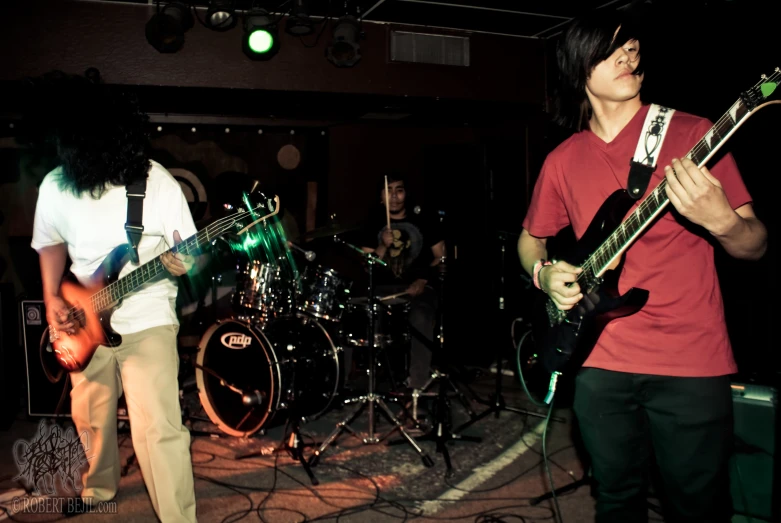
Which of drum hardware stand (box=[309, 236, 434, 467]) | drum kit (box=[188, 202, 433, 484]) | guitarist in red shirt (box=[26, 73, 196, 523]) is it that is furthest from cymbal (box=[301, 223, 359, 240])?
guitarist in red shirt (box=[26, 73, 196, 523])

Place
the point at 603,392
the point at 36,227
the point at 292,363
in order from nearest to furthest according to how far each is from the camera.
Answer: the point at 603,392, the point at 36,227, the point at 292,363

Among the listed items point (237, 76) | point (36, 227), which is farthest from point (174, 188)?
point (237, 76)

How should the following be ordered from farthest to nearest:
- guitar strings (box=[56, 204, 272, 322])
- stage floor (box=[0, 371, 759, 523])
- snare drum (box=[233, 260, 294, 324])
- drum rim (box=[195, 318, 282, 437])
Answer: snare drum (box=[233, 260, 294, 324])
drum rim (box=[195, 318, 282, 437])
stage floor (box=[0, 371, 759, 523])
guitar strings (box=[56, 204, 272, 322])

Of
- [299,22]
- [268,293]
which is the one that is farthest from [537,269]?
[299,22]

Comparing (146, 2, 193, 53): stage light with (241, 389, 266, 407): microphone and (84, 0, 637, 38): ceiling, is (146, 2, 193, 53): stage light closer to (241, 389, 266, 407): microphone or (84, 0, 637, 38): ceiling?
(84, 0, 637, 38): ceiling

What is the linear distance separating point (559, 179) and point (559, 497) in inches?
86.7

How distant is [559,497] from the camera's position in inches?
140

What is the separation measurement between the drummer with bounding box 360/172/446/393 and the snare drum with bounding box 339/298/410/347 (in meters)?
0.11

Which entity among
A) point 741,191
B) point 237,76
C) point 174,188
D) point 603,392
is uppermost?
point 237,76

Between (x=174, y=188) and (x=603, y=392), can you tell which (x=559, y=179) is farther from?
(x=174, y=188)

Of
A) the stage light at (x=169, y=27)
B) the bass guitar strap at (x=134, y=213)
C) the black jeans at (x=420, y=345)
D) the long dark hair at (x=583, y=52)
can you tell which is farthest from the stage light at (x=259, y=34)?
the long dark hair at (x=583, y=52)

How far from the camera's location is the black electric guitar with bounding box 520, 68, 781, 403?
5.72ft

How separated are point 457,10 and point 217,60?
6.76 ft

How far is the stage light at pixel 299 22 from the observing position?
4.70 meters
